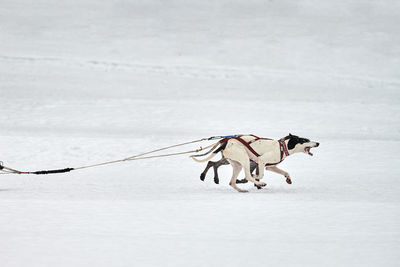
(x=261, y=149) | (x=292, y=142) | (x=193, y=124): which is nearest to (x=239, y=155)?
(x=261, y=149)

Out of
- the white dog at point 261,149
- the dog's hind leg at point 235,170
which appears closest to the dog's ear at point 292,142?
the white dog at point 261,149

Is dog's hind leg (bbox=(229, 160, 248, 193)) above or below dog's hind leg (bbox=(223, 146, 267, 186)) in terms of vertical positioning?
below

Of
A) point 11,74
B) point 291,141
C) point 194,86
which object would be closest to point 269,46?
point 194,86

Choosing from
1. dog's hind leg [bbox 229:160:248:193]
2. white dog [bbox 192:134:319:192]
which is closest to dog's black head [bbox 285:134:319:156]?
white dog [bbox 192:134:319:192]

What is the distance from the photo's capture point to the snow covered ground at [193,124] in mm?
5016

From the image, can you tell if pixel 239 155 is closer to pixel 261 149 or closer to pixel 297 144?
pixel 261 149

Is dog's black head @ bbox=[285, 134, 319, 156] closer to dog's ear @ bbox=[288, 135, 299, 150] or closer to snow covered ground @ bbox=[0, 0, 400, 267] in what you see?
dog's ear @ bbox=[288, 135, 299, 150]

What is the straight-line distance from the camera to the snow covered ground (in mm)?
5016

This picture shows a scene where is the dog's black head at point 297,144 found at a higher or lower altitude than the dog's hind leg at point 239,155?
higher

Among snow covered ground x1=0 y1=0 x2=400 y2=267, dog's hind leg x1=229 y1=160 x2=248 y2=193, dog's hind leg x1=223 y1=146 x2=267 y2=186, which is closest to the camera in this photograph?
snow covered ground x1=0 y1=0 x2=400 y2=267

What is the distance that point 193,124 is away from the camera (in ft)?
37.3

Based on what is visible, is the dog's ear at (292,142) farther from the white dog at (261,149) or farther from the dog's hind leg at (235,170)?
the dog's hind leg at (235,170)

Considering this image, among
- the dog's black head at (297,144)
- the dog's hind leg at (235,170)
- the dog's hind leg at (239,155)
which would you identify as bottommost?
the dog's hind leg at (235,170)

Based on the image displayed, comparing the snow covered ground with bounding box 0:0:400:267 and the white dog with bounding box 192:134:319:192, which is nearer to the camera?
the snow covered ground with bounding box 0:0:400:267
